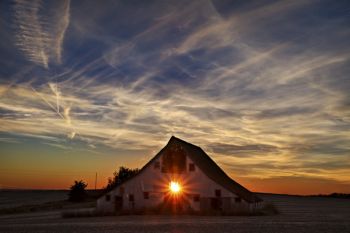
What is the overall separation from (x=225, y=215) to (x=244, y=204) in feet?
11.0

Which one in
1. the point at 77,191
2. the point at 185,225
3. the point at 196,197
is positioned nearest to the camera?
the point at 185,225

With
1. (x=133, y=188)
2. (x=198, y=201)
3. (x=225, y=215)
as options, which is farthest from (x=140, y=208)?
(x=225, y=215)

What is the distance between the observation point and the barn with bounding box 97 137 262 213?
156 feet

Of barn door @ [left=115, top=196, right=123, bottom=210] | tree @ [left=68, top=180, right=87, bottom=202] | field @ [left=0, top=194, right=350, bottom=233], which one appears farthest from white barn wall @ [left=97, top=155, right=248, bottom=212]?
tree @ [left=68, top=180, right=87, bottom=202]

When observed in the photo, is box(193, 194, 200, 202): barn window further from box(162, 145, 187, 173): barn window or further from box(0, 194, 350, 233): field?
box(0, 194, 350, 233): field

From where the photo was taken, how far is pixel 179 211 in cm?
4706

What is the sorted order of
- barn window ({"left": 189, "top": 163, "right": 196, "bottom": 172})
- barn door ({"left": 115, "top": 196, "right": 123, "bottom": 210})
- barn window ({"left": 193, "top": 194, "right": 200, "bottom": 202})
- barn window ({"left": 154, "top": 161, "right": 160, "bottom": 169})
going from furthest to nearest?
barn door ({"left": 115, "top": 196, "right": 123, "bottom": 210}) < barn window ({"left": 154, "top": 161, "right": 160, "bottom": 169}) < barn window ({"left": 189, "top": 163, "right": 196, "bottom": 172}) < barn window ({"left": 193, "top": 194, "right": 200, "bottom": 202})

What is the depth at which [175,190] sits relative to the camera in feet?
161

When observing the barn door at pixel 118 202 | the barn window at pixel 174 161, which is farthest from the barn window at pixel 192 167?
the barn door at pixel 118 202

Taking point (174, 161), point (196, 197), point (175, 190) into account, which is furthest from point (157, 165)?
point (196, 197)

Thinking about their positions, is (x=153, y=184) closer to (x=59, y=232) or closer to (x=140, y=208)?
(x=140, y=208)

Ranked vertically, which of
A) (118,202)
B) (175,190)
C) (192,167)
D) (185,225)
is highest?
(192,167)

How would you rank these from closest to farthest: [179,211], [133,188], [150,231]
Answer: [150,231] → [179,211] → [133,188]

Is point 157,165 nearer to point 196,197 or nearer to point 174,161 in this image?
point 174,161
